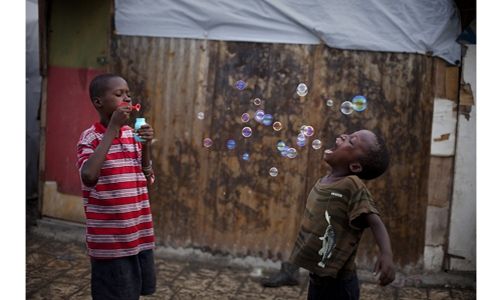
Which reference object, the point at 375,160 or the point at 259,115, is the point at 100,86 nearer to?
the point at 375,160

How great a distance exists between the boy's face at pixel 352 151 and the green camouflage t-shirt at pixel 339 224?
0.08 m

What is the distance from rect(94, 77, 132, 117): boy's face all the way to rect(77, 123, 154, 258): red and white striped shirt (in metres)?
0.10

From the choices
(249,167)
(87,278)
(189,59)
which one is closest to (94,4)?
(189,59)

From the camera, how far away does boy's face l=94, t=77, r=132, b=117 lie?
3.27 metres

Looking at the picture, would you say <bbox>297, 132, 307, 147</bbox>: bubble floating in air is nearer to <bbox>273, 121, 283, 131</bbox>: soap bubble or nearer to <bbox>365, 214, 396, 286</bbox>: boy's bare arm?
<bbox>273, 121, 283, 131</bbox>: soap bubble

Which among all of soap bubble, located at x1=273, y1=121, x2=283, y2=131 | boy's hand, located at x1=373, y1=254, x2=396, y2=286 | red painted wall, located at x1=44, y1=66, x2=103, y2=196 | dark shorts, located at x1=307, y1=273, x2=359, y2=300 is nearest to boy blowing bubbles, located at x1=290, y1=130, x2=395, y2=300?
dark shorts, located at x1=307, y1=273, x2=359, y2=300

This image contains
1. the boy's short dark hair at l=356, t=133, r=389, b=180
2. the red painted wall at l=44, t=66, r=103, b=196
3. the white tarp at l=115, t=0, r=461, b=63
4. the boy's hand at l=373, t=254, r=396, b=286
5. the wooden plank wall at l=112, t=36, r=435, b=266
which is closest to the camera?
the boy's hand at l=373, t=254, r=396, b=286

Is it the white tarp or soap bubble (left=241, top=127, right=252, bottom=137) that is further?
soap bubble (left=241, top=127, right=252, bottom=137)

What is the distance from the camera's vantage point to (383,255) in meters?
3.01

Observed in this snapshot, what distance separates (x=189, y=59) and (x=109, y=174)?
2.83 meters

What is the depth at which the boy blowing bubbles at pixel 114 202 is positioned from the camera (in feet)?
10.5

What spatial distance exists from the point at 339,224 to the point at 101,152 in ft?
4.30

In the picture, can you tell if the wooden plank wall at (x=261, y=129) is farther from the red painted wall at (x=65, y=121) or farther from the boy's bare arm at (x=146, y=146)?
the boy's bare arm at (x=146, y=146)

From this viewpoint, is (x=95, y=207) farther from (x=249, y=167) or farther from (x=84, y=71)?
(x=84, y=71)
